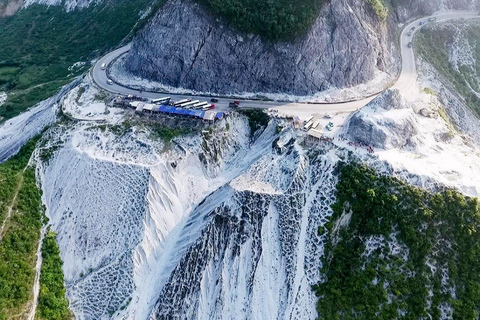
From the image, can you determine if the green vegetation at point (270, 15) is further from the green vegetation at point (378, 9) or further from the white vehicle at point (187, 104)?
the white vehicle at point (187, 104)

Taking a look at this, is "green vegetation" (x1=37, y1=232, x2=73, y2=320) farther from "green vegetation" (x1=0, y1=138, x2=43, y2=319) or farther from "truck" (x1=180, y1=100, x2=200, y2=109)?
"truck" (x1=180, y1=100, x2=200, y2=109)

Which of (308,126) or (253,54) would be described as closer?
(308,126)

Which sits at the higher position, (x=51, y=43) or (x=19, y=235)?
(x=51, y=43)

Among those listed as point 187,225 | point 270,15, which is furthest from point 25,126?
point 270,15

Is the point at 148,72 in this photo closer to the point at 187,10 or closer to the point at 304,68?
the point at 187,10

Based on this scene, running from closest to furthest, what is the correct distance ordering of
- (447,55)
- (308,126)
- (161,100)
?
(308,126), (161,100), (447,55)

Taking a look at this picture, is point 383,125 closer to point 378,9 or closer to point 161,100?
point 378,9

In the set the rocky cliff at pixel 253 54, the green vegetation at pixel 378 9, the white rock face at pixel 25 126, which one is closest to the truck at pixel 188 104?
the rocky cliff at pixel 253 54

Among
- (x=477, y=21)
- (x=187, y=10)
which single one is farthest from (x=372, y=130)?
(x=477, y=21)
